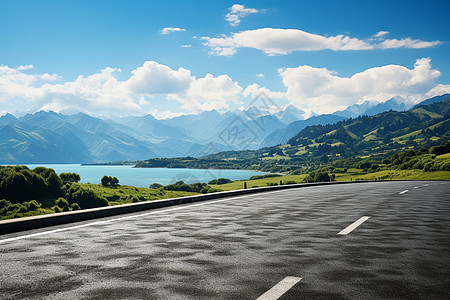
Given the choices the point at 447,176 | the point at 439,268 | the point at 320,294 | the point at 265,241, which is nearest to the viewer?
the point at 320,294

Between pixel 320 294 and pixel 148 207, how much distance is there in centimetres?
973

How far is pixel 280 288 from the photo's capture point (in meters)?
4.24

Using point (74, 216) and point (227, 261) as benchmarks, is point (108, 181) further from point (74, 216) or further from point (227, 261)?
point (227, 261)

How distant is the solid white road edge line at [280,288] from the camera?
3963 millimetres

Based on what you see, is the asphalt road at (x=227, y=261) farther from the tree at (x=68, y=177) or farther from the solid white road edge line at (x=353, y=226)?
the tree at (x=68, y=177)

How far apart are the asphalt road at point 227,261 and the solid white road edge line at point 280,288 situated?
0.04 feet

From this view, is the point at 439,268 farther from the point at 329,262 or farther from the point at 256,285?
the point at 256,285

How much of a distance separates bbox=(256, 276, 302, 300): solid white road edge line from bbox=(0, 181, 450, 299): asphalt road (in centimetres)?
1

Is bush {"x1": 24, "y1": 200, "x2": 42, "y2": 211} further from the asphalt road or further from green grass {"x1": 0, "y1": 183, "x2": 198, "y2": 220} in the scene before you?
the asphalt road

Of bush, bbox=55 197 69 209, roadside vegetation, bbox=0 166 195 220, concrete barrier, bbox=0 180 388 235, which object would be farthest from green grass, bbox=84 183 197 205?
concrete barrier, bbox=0 180 388 235

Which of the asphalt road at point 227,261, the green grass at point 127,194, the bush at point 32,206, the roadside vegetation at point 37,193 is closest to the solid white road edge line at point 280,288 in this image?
the asphalt road at point 227,261

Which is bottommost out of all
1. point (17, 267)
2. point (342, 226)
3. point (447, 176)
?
point (447, 176)

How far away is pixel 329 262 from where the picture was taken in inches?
217

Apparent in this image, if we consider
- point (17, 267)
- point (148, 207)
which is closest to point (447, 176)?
point (148, 207)
